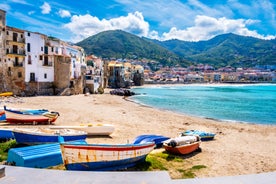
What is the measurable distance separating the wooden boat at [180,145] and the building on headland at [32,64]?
1297 inches

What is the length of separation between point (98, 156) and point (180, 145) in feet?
17.7

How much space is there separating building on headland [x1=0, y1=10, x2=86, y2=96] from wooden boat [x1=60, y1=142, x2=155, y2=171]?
112 ft

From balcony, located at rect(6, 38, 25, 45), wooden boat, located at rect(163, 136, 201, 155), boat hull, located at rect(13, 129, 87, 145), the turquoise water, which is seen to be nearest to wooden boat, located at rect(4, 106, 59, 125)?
boat hull, located at rect(13, 129, 87, 145)

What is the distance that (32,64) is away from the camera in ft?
136

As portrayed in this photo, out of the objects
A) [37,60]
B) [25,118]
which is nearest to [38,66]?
[37,60]

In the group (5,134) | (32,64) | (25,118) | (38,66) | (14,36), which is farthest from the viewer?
(38,66)

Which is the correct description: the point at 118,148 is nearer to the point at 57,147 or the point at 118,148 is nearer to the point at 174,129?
the point at 57,147

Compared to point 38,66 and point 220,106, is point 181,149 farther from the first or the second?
point 38,66

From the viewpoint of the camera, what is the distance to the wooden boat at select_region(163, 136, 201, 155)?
1225 cm

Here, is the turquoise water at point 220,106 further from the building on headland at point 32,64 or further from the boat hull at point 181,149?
the boat hull at point 181,149

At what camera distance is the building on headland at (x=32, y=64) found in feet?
123

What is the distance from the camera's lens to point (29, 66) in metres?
40.9

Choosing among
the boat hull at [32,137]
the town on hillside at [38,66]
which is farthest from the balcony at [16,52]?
the boat hull at [32,137]

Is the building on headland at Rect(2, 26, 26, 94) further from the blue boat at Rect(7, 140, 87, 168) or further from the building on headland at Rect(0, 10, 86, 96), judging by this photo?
the blue boat at Rect(7, 140, 87, 168)
